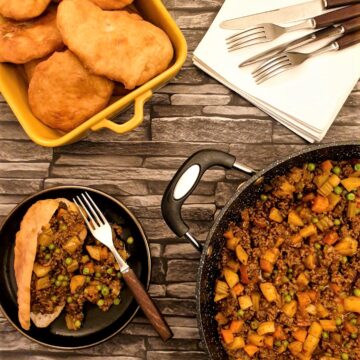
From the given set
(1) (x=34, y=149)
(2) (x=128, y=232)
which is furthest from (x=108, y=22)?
(2) (x=128, y=232)

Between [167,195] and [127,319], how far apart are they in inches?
17.6

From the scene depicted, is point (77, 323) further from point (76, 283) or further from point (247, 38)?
point (247, 38)

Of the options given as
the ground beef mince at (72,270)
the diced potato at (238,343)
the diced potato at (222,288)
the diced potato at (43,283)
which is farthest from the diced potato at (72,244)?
the diced potato at (238,343)

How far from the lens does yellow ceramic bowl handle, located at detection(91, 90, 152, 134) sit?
58.2 inches

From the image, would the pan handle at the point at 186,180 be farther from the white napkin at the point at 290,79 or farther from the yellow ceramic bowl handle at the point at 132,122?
the white napkin at the point at 290,79

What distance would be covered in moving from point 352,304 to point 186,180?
0.63 m

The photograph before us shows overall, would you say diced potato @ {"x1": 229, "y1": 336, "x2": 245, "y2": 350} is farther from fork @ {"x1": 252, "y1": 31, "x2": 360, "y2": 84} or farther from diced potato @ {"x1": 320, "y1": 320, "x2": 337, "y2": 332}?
fork @ {"x1": 252, "y1": 31, "x2": 360, "y2": 84}

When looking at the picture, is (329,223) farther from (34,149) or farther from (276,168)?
(34,149)

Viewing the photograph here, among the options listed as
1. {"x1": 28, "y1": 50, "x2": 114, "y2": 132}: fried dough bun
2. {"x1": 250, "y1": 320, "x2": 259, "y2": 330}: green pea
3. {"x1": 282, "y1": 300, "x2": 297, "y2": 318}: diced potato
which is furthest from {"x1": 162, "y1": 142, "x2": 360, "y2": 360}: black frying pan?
{"x1": 28, "y1": 50, "x2": 114, "y2": 132}: fried dough bun

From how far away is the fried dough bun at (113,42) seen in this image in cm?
145

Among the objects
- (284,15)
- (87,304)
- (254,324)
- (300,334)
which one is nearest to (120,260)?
(87,304)

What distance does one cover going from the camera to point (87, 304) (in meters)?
1.74

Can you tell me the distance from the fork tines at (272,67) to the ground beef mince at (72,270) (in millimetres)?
Answer: 655

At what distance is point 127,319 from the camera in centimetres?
166
